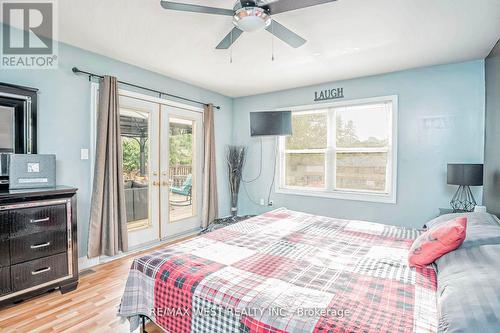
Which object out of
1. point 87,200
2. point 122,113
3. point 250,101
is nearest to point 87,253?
point 87,200

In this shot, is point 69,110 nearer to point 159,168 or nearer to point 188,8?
point 159,168

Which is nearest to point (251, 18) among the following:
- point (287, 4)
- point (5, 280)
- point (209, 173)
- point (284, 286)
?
point (287, 4)

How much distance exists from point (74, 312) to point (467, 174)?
12.9ft

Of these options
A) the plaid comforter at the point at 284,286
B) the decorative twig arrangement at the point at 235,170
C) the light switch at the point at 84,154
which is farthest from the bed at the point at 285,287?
the decorative twig arrangement at the point at 235,170

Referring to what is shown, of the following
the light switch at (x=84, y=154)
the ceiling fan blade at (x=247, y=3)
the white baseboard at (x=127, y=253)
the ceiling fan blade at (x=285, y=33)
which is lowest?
the white baseboard at (x=127, y=253)

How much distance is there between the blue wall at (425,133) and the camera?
10.2ft

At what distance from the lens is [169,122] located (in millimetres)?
3926

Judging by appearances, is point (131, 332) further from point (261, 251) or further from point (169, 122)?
point (169, 122)

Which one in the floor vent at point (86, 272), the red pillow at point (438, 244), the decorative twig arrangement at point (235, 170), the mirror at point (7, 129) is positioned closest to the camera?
the red pillow at point (438, 244)

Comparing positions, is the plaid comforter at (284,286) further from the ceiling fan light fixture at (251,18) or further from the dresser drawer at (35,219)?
the ceiling fan light fixture at (251,18)

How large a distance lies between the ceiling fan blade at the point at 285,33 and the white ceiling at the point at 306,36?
0.21 meters

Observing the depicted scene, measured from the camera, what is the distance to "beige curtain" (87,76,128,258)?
9.64 ft

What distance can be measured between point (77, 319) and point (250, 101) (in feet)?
13.3

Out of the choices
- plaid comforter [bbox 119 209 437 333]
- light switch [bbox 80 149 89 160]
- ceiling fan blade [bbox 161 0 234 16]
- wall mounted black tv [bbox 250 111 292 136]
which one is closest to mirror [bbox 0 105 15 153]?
light switch [bbox 80 149 89 160]
